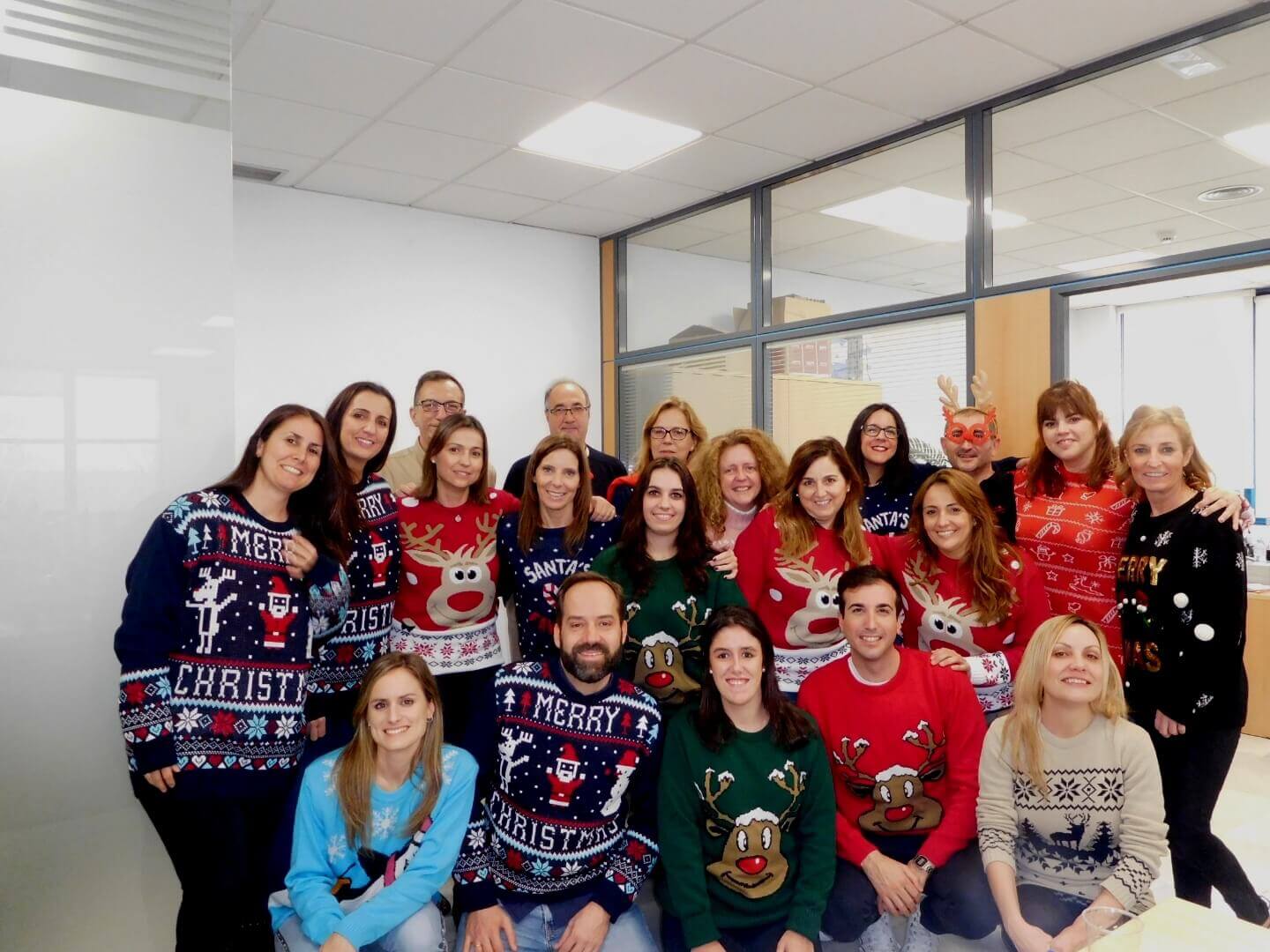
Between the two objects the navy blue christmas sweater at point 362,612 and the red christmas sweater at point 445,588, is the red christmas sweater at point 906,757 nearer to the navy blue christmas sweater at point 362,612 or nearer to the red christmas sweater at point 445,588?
the red christmas sweater at point 445,588

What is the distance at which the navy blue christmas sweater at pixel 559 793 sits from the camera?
2172mm

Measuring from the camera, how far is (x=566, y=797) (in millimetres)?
2180

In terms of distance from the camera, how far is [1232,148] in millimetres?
3562

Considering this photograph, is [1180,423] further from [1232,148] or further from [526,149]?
[526,149]

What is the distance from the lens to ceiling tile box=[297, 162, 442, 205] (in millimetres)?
4855

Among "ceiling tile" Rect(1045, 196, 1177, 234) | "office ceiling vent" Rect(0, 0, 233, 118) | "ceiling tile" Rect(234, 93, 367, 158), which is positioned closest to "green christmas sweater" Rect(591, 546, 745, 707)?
"office ceiling vent" Rect(0, 0, 233, 118)

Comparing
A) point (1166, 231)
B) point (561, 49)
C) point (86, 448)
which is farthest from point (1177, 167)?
point (86, 448)

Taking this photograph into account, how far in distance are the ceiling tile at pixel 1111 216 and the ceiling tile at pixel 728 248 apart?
5.98 feet

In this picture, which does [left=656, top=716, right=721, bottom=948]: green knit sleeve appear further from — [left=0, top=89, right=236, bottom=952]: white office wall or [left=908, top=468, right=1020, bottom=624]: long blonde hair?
[left=0, top=89, right=236, bottom=952]: white office wall

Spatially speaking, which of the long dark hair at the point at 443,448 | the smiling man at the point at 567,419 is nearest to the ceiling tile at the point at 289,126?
the smiling man at the point at 567,419

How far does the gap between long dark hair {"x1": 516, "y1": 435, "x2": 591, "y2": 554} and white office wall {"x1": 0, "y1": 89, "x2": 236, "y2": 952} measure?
895mm

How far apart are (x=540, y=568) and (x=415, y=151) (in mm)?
2814

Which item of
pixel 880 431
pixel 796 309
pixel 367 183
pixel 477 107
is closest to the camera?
pixel 880 431

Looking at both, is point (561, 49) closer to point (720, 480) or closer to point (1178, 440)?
point (720, 480)
